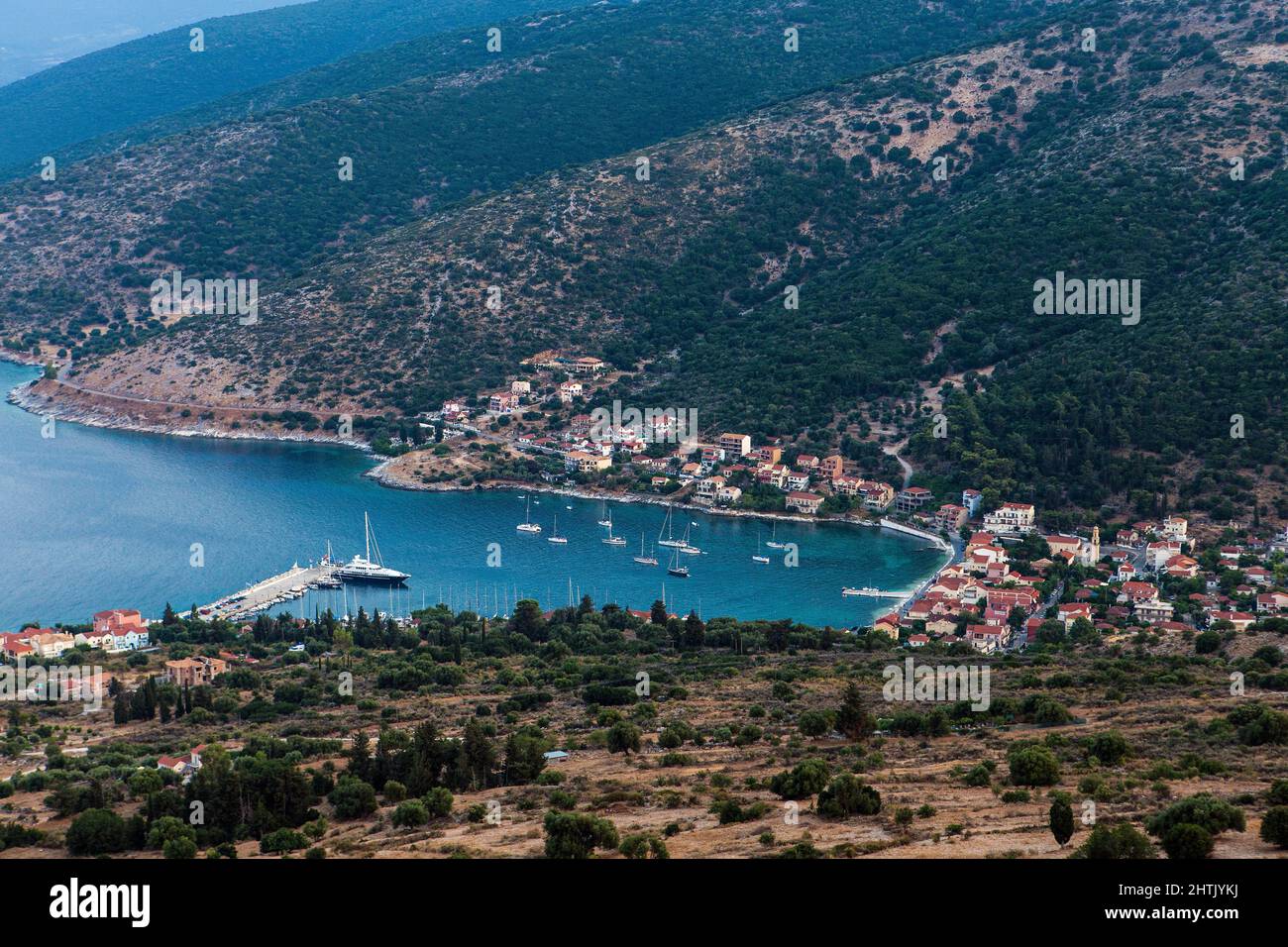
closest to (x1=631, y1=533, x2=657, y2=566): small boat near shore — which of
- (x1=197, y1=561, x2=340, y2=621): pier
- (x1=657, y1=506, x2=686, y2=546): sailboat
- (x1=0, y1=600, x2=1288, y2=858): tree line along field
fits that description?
(x1=657, y1=506, x2=686, y2=546): sailboat

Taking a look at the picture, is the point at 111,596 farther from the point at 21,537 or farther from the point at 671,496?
the point at 671,496

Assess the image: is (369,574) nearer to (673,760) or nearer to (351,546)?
(351,546)

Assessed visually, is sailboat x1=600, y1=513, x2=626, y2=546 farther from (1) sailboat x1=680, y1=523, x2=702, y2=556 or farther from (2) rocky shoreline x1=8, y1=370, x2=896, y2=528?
(2) rocky shoreline x1=8, y1=370, x2=896, y2=528

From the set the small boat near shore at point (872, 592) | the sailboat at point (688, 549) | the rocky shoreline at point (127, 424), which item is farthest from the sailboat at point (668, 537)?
the rocky shoreline at point (127, 424)

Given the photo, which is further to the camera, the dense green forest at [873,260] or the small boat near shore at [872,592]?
the dense green forest at [873,260]

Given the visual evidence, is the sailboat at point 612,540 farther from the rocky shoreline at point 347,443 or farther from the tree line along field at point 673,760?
the tree line along field at point 673,760

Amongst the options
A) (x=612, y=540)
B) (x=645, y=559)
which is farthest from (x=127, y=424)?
(x=645, y=559)

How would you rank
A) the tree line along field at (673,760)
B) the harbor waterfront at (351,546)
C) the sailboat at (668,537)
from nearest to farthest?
1. the tree line along field at (673,760)
2. the harbor waterfront at (351,546)
3. the sailboat at (668,537)
